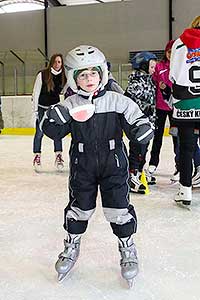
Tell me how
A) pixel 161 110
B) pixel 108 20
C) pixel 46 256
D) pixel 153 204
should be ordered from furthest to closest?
1. pixel 108 20
2. pixel 161 110
3. pixel 153 204
4. pixel 46 256

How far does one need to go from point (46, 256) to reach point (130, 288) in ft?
1.55

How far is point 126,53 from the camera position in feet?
44.9

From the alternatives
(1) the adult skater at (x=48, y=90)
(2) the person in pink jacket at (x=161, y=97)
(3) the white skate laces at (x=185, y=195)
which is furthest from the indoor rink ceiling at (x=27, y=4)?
(3) the white skate laces at (x=185, y=195)

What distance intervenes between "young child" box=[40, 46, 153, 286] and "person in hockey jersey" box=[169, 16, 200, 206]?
39.1 inches

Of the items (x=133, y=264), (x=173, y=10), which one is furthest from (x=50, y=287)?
(x=173, y=10)

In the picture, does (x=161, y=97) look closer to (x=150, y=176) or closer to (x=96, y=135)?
(x=150, y=176)

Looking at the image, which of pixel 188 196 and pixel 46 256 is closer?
pixel 46 256

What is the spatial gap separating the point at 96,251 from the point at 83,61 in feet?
2.80

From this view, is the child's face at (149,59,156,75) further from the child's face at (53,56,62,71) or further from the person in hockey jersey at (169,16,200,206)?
the child's face at (53,56,62,71)

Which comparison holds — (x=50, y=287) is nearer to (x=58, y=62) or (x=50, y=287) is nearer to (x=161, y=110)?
(x=161, y=110)

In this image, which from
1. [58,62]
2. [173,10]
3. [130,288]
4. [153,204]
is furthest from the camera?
[173,10]

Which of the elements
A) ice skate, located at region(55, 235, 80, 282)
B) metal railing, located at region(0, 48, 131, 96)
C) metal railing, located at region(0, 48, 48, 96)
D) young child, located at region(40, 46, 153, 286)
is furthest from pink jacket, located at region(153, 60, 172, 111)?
metal railing, located at region(0, 48, 48, 96)

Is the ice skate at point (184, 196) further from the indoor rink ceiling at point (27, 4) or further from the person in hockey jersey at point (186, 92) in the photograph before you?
the indoor rink ceiling at point (27, 4)

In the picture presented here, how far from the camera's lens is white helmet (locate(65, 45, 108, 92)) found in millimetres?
1612
